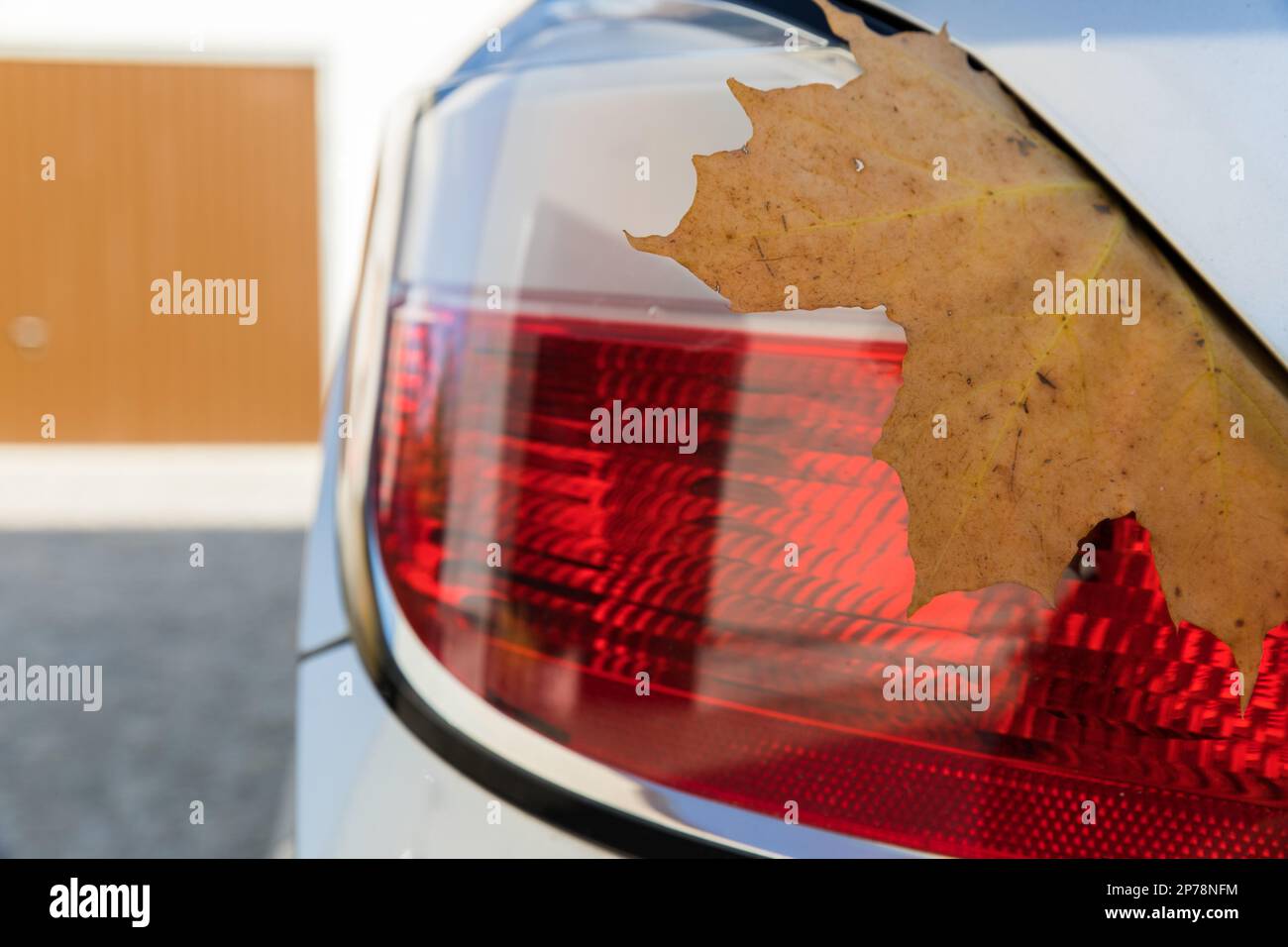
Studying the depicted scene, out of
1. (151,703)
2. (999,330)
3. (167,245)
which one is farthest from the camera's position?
(167,245)

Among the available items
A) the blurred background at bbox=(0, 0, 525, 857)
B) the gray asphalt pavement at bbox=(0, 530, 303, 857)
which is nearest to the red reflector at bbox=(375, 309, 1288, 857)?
the gray asphalt pavement at bbox=(0, 530, 303, 857)

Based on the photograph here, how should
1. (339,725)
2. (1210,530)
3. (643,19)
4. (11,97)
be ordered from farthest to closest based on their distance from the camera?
(11,97)
(339,725)
(643,19)
(1210,530)

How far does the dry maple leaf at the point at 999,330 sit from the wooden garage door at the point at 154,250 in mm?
8312

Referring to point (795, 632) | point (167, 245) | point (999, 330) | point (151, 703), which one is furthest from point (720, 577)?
point (167, 245)

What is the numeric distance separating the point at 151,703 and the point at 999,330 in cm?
357

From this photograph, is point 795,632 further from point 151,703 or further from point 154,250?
point 154,250

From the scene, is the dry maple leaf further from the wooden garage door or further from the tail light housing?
the wooden garage door

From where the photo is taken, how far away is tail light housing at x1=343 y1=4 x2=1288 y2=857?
79cm

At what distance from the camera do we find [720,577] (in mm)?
863
